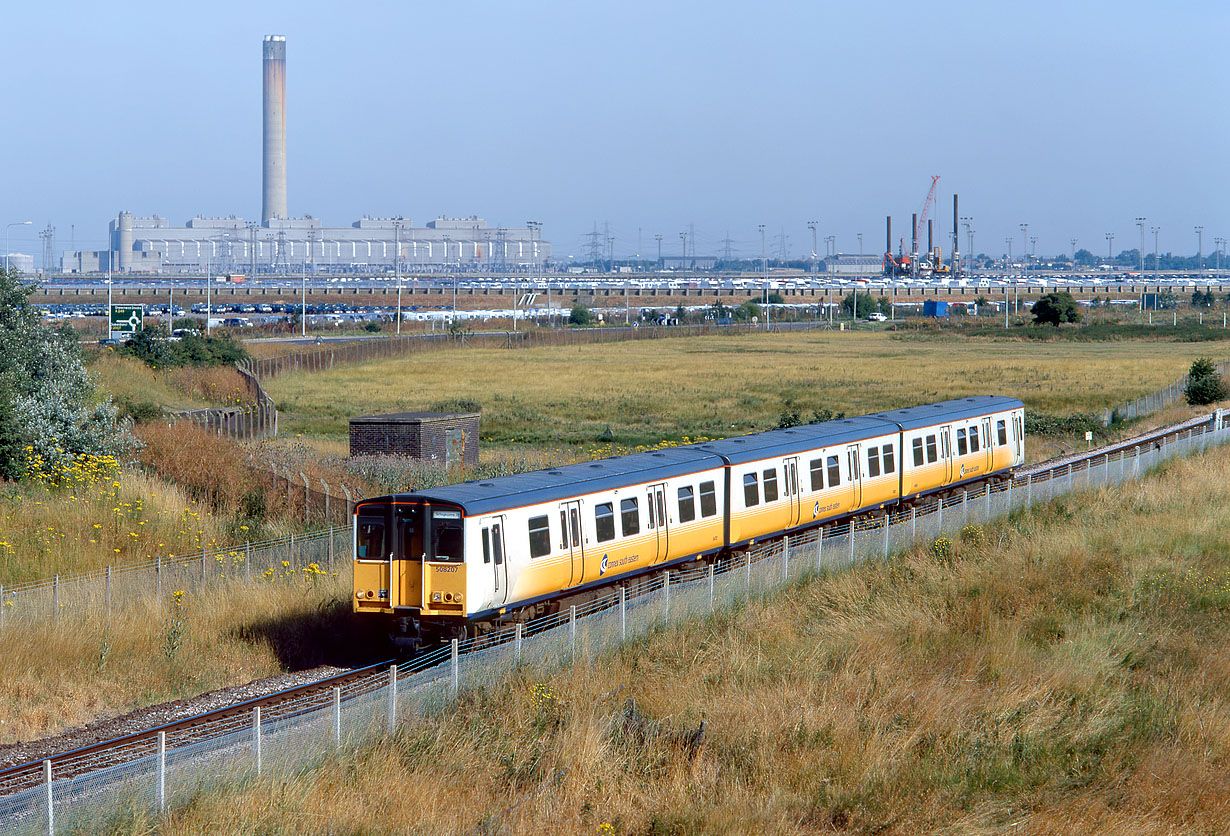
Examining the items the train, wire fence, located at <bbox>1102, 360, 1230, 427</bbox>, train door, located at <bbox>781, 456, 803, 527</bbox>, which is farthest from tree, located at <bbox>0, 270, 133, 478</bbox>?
wire fence, located at <bbox>1102, 360, 1230, 427</bbox>

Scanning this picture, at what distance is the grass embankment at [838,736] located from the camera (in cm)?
1083

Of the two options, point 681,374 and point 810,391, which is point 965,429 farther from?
point 681,374

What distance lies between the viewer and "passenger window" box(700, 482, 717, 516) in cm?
2192

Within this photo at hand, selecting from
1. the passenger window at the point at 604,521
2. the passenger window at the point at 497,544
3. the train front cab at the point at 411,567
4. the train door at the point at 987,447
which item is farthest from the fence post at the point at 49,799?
the train door at the point at 987,447

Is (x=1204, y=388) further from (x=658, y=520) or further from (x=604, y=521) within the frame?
(x=604, y=521)

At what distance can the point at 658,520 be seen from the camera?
2081 centimetres

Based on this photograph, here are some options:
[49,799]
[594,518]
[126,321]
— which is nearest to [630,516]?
[594,518]

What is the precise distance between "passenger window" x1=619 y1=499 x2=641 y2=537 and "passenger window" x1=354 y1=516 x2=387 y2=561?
4034 mm

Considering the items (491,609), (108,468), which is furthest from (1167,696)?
(108,468)

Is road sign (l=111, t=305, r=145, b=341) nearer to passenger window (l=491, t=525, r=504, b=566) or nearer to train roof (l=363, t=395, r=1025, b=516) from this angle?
train roof (l=363, t=395, r=1025, b=516)

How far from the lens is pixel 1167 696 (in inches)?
542

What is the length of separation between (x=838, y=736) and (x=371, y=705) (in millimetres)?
4637

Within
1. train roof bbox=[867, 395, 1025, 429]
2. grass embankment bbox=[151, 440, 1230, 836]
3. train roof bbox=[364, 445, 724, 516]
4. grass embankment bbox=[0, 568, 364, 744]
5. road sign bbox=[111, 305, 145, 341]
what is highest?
road sign bbox=[111, 305, 145, 341]

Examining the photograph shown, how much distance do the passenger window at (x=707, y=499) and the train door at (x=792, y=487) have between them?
8.16 feet
